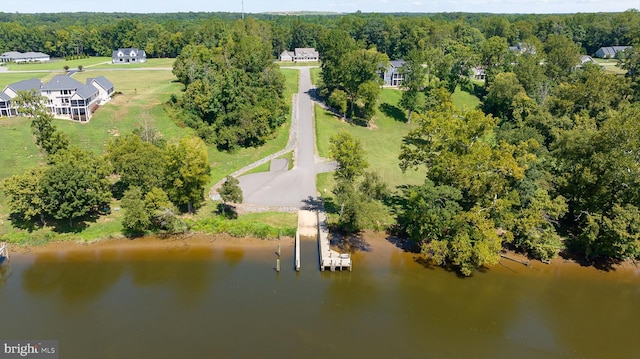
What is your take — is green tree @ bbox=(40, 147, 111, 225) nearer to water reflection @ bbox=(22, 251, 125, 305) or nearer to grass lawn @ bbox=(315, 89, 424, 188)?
water reflection @ bbox=(22, 251, 125, 305)

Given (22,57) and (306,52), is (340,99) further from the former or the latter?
(22,57)

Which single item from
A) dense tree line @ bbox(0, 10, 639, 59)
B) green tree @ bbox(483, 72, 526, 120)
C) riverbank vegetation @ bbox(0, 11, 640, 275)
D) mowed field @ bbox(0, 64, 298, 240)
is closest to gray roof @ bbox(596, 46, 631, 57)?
dense tree line @ bbox(0, 10, 639, 59)

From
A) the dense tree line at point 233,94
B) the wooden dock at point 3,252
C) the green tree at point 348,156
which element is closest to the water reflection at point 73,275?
the wooden dock at point 3,252

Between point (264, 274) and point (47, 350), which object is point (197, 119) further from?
point (47, 350)

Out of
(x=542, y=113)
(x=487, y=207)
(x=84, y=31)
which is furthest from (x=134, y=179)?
(x=84, y=31)

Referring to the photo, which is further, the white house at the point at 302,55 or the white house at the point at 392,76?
the white house at the point at 302,55

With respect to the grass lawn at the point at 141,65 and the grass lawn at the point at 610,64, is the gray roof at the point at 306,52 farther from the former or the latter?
the grass lawn at the point at 610,64

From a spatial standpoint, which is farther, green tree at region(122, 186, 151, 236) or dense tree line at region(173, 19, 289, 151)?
dense tree line at region(173, 19, 289, 151)
